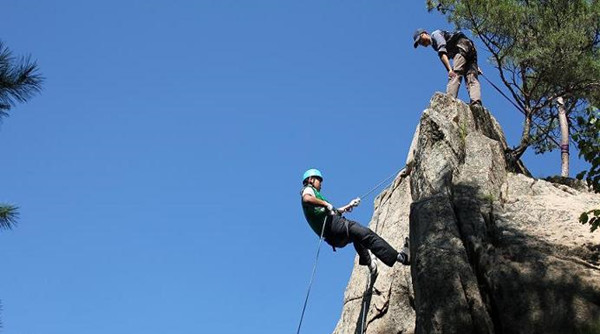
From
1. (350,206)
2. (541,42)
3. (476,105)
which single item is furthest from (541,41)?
(350,206)

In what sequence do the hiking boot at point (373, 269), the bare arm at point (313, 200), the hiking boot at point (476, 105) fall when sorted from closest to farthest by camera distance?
the bare arm at point (313, 200)
the hiking boot at point (373, 269)
the hiking boot at point (476, 105)

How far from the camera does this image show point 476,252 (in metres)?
9.77

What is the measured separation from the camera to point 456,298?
29.0ft

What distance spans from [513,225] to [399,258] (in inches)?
77.7

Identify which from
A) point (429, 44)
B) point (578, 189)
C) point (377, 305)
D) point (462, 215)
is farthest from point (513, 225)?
→ point (429, 44)

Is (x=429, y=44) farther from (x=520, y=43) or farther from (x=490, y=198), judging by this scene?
(x=490, y=198)

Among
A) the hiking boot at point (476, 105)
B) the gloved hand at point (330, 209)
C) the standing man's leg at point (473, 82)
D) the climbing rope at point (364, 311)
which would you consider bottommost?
the climbing rope at point (364, 311)

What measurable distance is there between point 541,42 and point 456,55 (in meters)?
3.91

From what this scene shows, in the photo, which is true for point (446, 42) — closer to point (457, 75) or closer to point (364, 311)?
point (457, 75)

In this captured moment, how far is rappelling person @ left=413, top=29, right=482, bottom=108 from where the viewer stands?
16594 mm

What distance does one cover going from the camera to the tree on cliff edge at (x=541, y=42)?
19.4 m

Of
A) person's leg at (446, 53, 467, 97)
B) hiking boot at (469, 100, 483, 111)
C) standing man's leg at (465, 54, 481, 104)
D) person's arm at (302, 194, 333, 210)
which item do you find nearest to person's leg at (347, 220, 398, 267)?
person's arm at (302, 194, 333, 210)

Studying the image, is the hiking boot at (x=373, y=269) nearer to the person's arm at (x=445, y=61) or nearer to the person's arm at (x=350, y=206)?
the person's arm at (x=350, y=206)

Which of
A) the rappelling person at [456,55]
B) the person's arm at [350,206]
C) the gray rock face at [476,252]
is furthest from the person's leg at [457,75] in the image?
the person's arm at [350,206]
